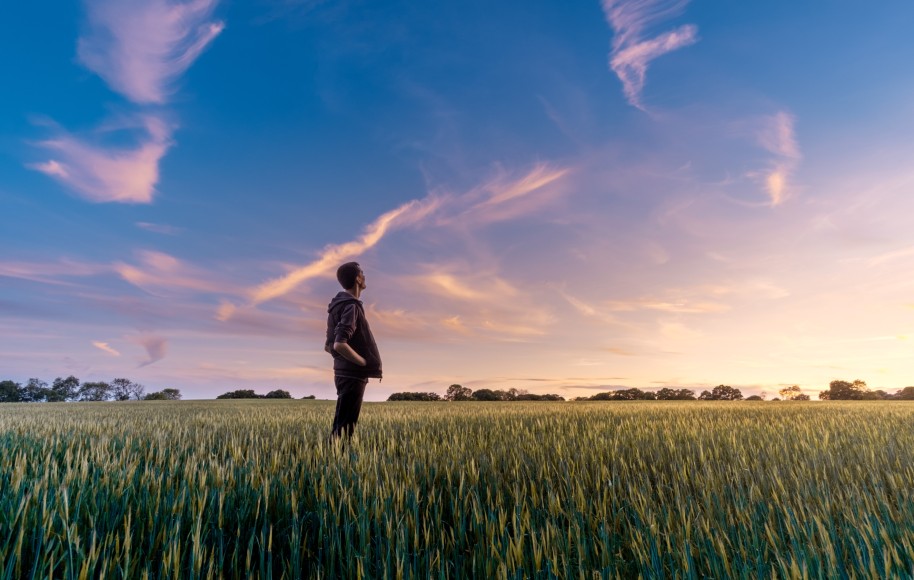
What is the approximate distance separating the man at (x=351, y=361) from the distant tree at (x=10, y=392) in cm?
6770

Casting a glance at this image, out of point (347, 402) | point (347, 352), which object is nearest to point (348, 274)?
point (347, 352)

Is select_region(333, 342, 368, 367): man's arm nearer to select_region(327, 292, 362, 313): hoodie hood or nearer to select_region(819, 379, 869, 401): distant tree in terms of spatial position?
select_region(327, 292, 362, 313): hoodie hood

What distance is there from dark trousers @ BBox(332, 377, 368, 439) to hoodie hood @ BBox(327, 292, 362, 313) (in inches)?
32.5

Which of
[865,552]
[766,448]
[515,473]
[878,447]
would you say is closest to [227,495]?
[515,473]

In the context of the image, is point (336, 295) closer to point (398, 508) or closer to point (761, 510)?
point (398, 508)

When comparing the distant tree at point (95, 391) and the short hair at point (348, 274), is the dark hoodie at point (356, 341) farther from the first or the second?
the distant tree at point (95, 391)

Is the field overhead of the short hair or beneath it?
beneath

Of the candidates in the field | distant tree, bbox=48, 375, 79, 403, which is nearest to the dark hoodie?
the field

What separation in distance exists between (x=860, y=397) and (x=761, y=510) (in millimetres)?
42459

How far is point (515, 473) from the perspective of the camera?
3.70 metres

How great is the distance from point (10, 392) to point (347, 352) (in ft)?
227

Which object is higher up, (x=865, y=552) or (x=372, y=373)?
(x=372, y=373)

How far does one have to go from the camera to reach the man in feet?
17.8

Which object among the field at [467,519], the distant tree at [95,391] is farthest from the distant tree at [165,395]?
the field at [467,519]
